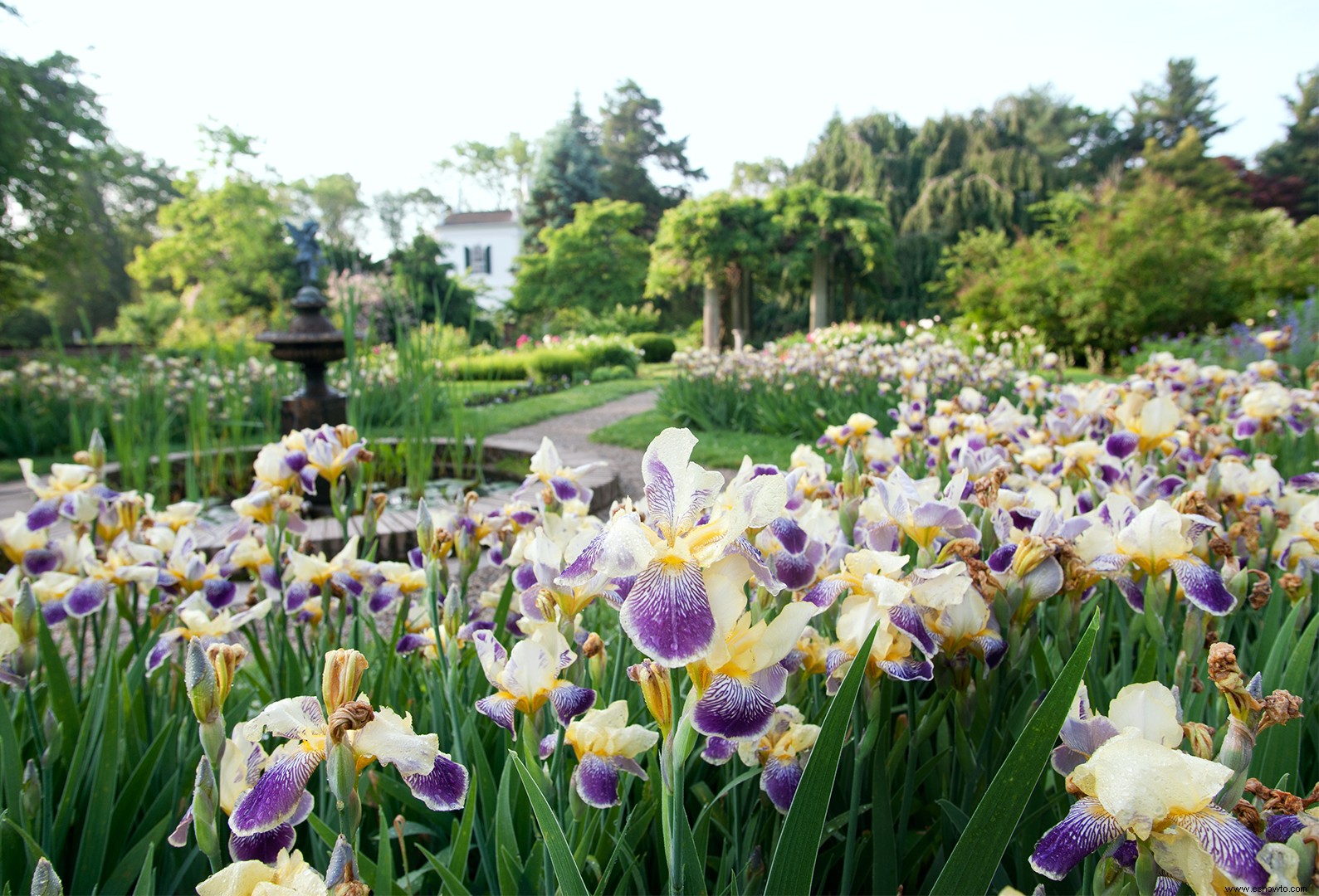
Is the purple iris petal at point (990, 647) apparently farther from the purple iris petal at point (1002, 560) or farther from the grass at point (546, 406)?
the grass at point (546, 406)

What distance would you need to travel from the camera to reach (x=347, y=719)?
70 centimetres

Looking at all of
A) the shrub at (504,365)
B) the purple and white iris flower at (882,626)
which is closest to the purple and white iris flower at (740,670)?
A: the purple and white iris flower at (882,626)

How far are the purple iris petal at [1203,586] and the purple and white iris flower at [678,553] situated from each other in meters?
0.71

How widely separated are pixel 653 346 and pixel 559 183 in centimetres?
1407

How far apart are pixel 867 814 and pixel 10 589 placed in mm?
1634

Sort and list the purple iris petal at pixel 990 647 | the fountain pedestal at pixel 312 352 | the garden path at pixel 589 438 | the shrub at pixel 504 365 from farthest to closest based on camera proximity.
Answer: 1. the shrub at pixel 504 365
2. the garden path at pixel 589 438
3. the fountain pedestal at pixel 312 352
4. the purple iris petal at pixel 990 647

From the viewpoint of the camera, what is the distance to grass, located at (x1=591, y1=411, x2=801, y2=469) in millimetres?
6038

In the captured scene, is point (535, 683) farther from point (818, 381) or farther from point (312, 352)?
point (818, 381)

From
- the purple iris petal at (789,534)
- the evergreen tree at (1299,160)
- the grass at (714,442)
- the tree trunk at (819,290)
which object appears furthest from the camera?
the evergreen tree at (1299,160)

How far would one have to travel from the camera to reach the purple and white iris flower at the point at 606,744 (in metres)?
0.89

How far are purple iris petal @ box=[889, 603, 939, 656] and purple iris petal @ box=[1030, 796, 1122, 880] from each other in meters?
0.22

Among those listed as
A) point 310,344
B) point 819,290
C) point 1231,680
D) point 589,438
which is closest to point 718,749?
point 1231,680

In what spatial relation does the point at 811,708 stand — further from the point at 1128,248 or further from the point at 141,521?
the point at 1128,248

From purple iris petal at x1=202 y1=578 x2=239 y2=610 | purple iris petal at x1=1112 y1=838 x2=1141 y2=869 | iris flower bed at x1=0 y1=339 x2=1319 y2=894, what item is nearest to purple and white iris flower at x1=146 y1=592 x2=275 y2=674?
iris flower bed at x1=0 y1=339 x2=1319 y2=894
